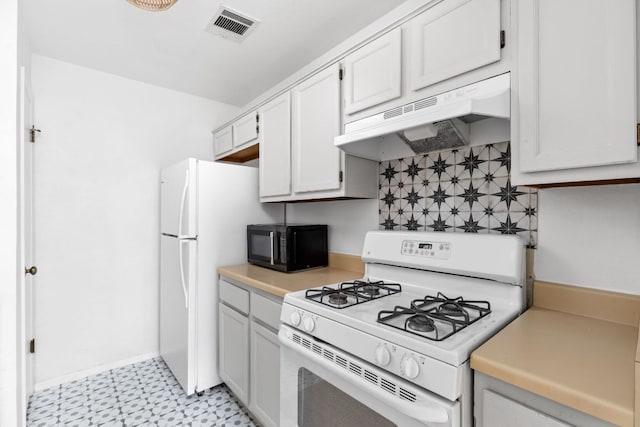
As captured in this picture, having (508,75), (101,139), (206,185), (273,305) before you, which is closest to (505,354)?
(508,75)

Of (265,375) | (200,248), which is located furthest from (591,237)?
(200,248)

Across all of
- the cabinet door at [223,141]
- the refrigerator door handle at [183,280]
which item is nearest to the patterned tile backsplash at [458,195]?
the refrigerator door handle at [183,280]

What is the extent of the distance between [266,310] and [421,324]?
924mm

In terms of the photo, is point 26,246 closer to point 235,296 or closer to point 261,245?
point 235,296

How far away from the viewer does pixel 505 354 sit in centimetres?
86

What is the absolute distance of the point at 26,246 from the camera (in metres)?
1.86

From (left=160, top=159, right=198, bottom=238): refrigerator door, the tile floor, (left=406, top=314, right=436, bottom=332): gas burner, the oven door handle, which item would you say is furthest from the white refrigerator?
(left=406, top=314, right=436, bottom=332): gas burner

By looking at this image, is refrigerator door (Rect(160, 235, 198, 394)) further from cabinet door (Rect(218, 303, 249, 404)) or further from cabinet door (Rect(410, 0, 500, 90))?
cabinet door (Rect(410, 0, 500, 90))

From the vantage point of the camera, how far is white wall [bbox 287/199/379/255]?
1994 mm

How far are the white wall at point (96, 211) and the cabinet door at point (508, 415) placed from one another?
8.69ft

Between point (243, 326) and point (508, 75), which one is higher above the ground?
point (508, 75)

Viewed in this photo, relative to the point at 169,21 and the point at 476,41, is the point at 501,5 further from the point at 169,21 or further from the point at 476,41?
the point at 169,21

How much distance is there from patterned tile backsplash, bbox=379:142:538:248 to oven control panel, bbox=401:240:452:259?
178 millimetres

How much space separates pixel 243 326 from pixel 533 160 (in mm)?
1671
